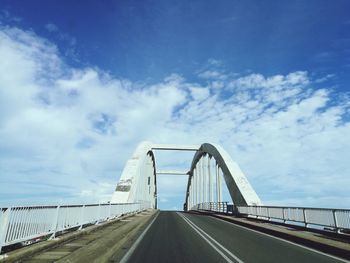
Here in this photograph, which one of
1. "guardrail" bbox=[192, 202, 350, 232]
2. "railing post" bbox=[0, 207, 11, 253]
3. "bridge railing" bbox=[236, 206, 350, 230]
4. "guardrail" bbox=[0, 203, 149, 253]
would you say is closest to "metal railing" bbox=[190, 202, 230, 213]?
"guardrail" bbox=[192, 202, 350, 232]

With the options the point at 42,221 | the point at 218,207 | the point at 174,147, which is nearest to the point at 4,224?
the point at 42,221

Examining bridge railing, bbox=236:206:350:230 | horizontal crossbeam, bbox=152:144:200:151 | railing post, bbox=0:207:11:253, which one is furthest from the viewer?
horizontal crossbeam, bbox=152:144:200:151

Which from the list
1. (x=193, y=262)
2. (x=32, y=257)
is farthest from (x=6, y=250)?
(x=193, y=262)

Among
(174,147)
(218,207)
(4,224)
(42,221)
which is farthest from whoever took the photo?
(174,147)

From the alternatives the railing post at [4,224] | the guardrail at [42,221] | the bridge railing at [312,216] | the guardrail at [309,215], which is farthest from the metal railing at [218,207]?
the railing post at [4,224]

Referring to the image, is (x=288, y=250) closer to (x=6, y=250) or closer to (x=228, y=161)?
(x=6, y=250)

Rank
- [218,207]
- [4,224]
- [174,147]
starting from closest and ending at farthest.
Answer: [4,224] → [218,207] → [174,147]

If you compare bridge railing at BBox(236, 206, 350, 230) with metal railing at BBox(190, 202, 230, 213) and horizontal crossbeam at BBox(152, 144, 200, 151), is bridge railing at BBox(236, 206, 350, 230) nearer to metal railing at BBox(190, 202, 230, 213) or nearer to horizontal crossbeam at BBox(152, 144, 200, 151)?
metal railing at BBox(190, 202, 230, 213)

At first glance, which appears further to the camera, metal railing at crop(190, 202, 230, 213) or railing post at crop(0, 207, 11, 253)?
metal railing at crop(190, 202, 230, 213)

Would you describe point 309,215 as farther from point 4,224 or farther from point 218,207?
point 218,207

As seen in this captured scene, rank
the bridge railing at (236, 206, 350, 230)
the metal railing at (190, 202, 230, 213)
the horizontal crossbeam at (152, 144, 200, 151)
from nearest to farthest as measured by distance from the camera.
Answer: the bridge railing at (236, 206, 350, 230) < the metal railing at (190, 202, 230, 213) < the horizontal crossbeam at (152, 144, 200, 151)

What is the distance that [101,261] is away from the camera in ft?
25.2

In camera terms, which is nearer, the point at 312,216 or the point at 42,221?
the point at 42,221

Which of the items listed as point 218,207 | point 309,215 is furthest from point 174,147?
point 309,215
